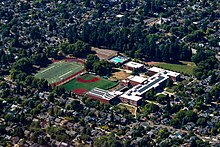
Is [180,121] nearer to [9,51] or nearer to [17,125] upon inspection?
[17,125]

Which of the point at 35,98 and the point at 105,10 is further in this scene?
the point at 105,10

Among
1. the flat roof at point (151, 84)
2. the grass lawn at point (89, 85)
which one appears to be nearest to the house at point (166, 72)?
the flat roof at point (151, 84)

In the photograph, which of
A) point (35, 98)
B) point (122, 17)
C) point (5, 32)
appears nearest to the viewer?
point (35, 98)

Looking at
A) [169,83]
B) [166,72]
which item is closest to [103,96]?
[169,83]

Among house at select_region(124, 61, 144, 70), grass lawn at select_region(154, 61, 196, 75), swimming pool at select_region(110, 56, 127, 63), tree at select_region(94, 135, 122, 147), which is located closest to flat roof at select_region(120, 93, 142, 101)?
house at select_region(124, 61, 144, 70)

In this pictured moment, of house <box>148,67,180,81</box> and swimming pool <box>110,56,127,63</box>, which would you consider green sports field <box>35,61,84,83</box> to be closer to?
swimming pool <box>110,56,127,63</box>

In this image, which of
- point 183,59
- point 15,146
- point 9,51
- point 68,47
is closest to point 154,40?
point 183,59

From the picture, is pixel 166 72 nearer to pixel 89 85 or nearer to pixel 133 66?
pixel 133 66

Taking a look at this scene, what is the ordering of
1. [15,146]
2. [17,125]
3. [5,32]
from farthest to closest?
[5,32], [17,125], [15,146]
